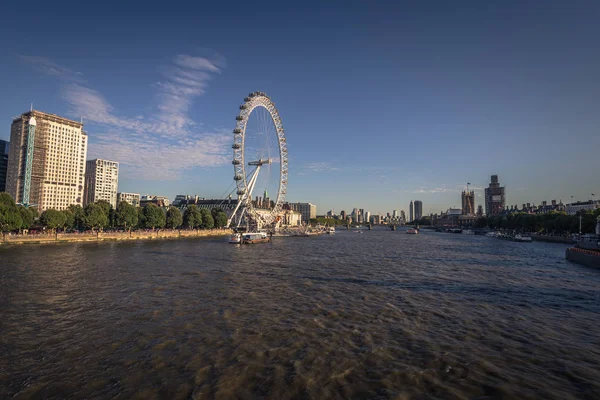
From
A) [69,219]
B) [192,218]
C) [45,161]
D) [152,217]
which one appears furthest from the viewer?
[45,161]

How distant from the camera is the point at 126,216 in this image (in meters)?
87.6

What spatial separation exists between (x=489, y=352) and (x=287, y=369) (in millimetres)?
8086

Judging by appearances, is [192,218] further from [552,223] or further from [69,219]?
[552,223]

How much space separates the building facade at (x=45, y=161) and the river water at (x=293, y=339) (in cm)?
15723

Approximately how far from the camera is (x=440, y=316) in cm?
1838

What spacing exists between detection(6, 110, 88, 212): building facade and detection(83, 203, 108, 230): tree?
9177 cm

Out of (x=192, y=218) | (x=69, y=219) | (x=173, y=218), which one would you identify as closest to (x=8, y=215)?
(x=69, y=219)

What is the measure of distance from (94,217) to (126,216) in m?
8.73

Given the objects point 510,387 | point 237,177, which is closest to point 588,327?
point 510,387

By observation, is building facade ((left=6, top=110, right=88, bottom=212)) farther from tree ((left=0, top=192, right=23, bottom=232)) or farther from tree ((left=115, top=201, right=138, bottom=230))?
tree ((left=0, top=192, right=23, bottom=232))

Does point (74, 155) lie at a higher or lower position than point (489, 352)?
higher

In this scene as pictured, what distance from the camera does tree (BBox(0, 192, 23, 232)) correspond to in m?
61.1

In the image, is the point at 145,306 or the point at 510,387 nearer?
the point at 510,387

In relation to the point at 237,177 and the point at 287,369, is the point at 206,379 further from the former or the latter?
the point at 237,177
